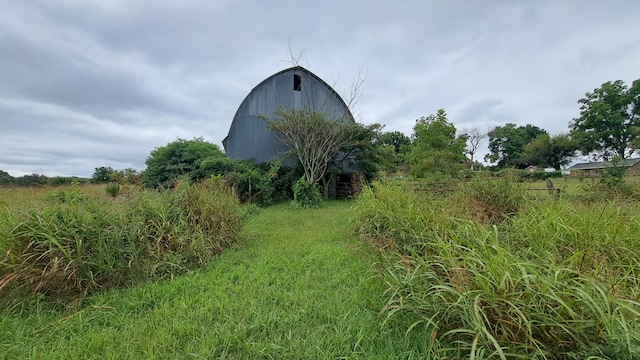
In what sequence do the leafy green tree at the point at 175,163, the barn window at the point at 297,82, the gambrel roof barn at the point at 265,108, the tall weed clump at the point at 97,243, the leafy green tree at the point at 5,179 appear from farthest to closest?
the barn window at the point at 297,82 → the gambrel roof barn at the point at 265,108 → the leafy green tree at the point at 175,163 → the leafy green tree at the point at 5,179 → the tall weed clump at the point at 97,243

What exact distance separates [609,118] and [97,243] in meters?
42.1

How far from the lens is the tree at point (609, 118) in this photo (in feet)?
84.8

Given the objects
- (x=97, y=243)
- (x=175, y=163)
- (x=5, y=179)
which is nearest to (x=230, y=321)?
(x=97, y=243)

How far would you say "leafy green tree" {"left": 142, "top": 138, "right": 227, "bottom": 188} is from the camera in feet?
30.6

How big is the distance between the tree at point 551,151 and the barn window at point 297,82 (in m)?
39.0

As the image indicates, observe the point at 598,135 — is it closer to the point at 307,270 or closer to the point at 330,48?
the point at 330,48

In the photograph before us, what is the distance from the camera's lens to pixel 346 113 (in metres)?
11.6

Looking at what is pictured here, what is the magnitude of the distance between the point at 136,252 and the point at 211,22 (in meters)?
6.32

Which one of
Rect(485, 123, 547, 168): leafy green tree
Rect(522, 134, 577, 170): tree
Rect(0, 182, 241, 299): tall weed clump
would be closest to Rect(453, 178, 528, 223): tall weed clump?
Rect(0, 182, 241, 299): tall weed clump

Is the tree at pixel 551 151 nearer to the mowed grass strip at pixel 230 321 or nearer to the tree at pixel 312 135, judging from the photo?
the tree at pixel 312 135

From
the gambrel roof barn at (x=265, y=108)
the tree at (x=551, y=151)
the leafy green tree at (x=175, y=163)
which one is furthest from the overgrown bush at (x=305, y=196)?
the tree at (x=551, y=151)

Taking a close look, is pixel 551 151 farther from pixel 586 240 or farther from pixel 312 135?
pixel 586 240

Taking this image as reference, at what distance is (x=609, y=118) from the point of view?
2652 cm

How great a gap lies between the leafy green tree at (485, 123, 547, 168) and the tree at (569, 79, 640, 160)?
10.7m
